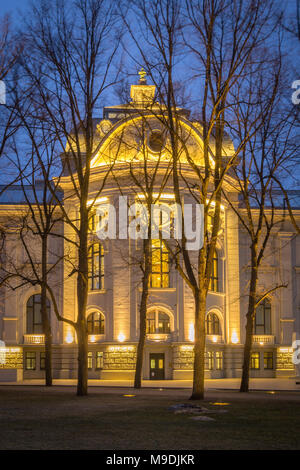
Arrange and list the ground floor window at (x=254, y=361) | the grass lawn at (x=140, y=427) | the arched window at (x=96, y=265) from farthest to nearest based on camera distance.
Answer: the ground floor window at (x=254, y=361) < the arched window at (x=96, y=265) < the grass lawn at (x=140, y=427)

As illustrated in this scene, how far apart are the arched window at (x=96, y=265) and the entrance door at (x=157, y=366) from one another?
22.3 feet

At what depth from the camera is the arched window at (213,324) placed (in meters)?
49.3

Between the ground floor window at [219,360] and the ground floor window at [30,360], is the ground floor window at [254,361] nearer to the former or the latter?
the ground floor window at [219,360]

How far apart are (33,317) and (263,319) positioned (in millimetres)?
18738

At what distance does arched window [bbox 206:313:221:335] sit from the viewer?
49312 mm

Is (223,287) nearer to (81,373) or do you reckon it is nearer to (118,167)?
(118,167)

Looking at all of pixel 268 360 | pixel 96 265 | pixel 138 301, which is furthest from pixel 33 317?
pixel 268 360

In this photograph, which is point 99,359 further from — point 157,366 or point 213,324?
point 213,324

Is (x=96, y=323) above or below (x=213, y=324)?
above

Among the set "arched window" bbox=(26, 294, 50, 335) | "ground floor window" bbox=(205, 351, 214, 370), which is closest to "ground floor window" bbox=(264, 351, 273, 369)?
"ground floor window" bbox=(205, 351, 214, 370)

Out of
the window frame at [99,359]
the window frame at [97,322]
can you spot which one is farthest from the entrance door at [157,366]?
the window frame at [97,322]

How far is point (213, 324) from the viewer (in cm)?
4978
